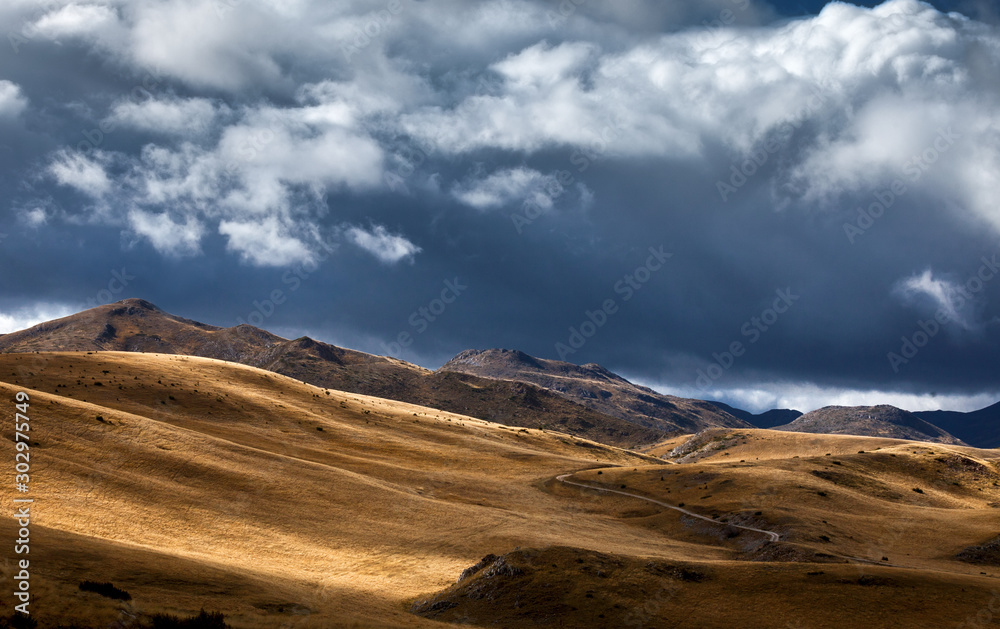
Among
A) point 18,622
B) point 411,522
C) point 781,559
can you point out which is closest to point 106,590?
point 18,622

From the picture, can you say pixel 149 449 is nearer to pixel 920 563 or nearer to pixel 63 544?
pixel 63 544

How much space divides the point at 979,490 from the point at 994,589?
215 feet

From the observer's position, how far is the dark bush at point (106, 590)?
76.2 ft

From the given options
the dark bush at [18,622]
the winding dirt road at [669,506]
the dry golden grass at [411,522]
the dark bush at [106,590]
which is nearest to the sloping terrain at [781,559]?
the dry golden grass at [411,522]

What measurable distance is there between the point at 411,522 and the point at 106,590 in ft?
99.0

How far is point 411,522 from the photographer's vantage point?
51.8 m

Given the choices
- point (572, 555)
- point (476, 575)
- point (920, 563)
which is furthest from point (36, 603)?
point (920, 563)

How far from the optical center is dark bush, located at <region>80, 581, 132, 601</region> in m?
23.2

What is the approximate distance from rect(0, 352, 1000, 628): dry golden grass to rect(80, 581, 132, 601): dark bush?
625mm

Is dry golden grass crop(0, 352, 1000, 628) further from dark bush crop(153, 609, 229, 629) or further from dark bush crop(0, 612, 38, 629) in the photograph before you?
dark bush crop(153, 609, 229, 629)

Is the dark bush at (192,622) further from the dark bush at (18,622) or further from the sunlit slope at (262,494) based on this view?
the dark bush at (18,622)

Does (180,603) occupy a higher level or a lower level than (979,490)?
lower

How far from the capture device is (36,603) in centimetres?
2133

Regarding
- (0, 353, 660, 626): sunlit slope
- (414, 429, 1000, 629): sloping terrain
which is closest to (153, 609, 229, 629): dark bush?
(0, 353, 660, 626): sunlit slope
